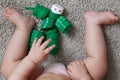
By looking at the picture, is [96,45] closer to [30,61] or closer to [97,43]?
[97,43]

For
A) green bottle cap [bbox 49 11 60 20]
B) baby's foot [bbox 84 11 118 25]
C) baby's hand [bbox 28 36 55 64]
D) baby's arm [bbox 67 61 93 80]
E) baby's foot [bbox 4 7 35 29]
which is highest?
baby's foot [bbox 84 11 118 25]

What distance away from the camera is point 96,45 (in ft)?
2.96

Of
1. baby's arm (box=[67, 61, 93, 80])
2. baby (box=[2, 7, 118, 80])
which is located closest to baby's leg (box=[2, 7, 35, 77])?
baby (box=[2, 7, 118, 80])

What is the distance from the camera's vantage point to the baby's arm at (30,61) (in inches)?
34.6

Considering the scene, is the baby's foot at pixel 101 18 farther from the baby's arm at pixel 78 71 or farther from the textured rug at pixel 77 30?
the baby's arm at pixel 78 71

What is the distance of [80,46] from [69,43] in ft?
0.12

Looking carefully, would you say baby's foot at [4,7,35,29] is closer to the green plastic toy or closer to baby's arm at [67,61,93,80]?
the green plastic toy

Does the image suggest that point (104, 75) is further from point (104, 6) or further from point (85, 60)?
point (104, 6)

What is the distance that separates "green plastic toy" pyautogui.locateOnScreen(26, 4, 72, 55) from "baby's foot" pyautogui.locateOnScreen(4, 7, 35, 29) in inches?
1.0

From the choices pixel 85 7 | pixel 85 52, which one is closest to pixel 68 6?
pixel 85 7

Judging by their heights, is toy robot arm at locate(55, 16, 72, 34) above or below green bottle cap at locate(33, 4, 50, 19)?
below

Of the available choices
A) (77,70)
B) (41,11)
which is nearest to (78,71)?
(77,70)

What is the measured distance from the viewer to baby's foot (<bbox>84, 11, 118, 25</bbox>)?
898mm

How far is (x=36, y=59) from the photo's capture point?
88 cm
